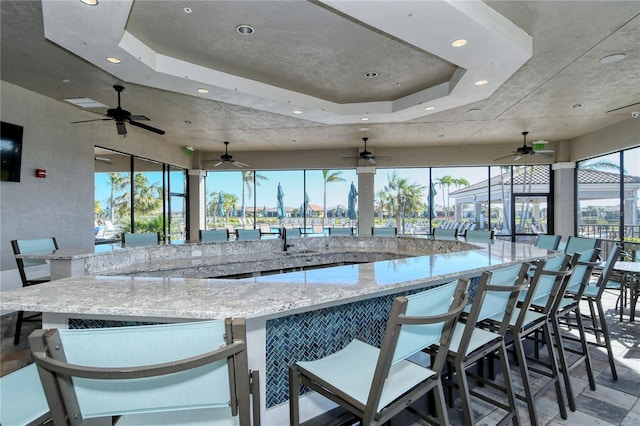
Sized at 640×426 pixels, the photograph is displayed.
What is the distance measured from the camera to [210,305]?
110 cm

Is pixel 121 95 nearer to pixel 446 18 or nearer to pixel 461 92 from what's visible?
pixel 446 18

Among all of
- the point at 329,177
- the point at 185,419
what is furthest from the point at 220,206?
the point at 185,419

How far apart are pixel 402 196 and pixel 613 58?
5.86m

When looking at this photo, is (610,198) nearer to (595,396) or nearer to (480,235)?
(480,235)

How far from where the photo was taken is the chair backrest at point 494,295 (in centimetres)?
142

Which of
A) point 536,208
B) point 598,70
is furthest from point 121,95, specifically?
point 536,208

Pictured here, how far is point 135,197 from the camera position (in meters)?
7.20

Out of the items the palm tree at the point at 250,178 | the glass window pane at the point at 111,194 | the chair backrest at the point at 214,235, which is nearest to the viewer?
the chair backrest at the point at 214,235

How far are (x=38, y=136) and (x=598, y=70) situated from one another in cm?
757

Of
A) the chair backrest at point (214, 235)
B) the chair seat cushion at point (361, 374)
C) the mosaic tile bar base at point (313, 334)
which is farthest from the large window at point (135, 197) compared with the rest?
the chair seat cushion at point (361, 374)

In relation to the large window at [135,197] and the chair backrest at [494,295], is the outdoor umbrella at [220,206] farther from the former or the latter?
the chair backrest at [494,295]

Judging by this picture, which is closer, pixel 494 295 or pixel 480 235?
pixel 494 295

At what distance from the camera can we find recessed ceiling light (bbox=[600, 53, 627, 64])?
3500 millimetres

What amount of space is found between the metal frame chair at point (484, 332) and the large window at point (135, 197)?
5.39 m
